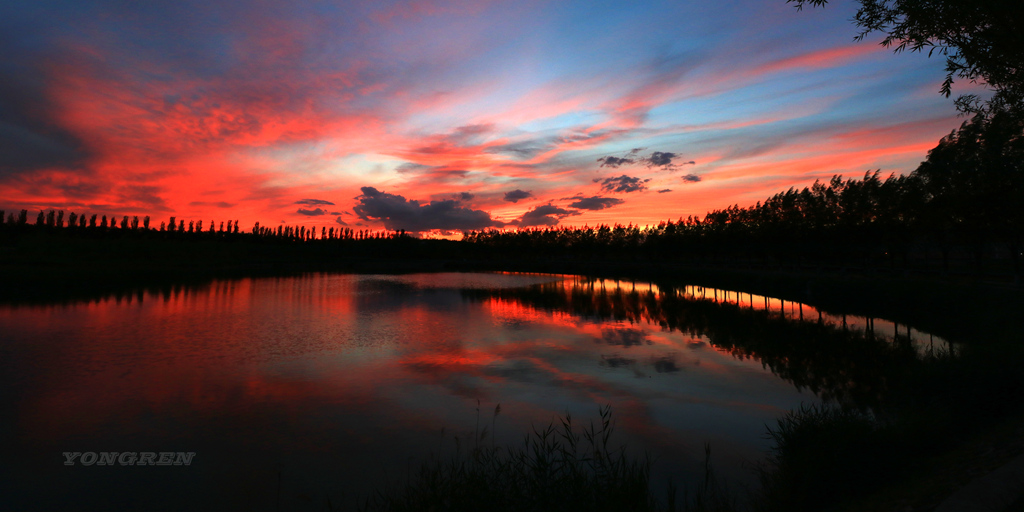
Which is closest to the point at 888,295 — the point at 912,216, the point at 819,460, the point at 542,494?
the point at 912,216

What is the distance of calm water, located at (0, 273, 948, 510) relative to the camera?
9.34m

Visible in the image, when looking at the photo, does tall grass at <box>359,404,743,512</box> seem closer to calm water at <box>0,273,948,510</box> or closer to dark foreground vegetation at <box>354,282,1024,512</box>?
dark foreground vegetation at <box>354,282,1024,512</box>

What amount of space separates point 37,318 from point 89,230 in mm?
176358

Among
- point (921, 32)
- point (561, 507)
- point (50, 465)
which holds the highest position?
point (921, 32)

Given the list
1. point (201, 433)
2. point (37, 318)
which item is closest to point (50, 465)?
point (201, 433)

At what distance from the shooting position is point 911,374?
1305 cm

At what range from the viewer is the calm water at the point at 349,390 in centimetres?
934

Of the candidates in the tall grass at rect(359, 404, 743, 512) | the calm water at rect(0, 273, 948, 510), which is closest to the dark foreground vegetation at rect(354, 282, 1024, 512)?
the tall grass at rect(359, 404, 743, 512)

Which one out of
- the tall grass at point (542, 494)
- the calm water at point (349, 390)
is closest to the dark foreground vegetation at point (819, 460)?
the tall grass at point (542, 494)

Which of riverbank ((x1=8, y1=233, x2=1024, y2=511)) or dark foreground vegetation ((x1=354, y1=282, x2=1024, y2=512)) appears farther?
riverbank ((x1=8, y1=233, x2=1024, y2=511))

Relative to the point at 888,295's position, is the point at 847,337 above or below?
below

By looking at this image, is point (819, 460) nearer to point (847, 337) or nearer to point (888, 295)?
point (847, 337)

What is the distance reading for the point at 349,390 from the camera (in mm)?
14789

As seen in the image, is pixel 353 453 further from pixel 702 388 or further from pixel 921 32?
pixel 921 32
